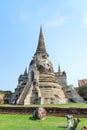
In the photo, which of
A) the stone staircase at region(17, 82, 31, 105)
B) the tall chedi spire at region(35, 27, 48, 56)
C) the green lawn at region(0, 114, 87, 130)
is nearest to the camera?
the green lawn at region(0, 114, 87, 130)

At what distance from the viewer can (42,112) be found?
72.5ft

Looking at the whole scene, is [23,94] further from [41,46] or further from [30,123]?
[30,123]

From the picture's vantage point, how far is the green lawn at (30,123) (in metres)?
18.0

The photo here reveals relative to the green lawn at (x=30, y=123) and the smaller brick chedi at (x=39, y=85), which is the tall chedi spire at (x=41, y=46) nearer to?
the smaller brick chedi at (x=39, y=85)

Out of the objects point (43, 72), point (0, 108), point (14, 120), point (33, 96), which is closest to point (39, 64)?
point (43, 72)

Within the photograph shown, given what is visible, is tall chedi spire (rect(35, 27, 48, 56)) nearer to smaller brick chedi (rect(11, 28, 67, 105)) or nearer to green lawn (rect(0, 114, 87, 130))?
smaller brick chedi (rect(11, 28, 67, 105))

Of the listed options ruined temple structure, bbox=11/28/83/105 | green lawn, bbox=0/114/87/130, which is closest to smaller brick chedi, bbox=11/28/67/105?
ruined temple structure, bbox=11/28/83/105

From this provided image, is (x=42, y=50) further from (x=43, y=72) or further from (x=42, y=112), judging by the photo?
(x=42, y=112)

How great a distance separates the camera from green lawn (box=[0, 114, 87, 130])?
1797cm

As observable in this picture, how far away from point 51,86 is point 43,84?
1.55 metres

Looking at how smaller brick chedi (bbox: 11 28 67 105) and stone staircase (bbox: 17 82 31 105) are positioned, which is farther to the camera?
smaller brick chedi (bbox: 11 28 67 105)

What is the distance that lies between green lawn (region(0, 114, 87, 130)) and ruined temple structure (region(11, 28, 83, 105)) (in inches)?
814

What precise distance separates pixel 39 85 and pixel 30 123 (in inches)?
1130

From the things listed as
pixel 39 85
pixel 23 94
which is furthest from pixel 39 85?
pixel 23 94
